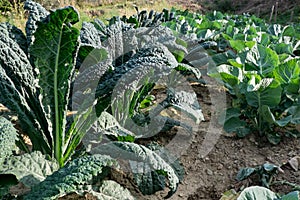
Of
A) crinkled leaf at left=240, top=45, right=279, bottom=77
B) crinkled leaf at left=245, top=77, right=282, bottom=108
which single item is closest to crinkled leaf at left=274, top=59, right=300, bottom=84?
crinkled leaf at left=240, top=45, right=279, bottom=77

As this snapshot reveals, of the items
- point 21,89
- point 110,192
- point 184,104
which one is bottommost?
point 110,192

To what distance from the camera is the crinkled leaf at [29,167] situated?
155cm

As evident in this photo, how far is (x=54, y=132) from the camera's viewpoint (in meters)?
1.94

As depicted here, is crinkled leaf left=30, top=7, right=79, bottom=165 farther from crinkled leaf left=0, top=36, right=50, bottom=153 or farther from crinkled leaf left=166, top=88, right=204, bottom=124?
crinkled leaf left=166, top=88, right=204, bottom=124

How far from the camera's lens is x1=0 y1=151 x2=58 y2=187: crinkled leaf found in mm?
1549

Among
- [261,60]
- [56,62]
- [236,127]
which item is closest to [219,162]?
[236,127]

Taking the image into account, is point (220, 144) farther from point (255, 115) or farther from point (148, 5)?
point (148, 5)

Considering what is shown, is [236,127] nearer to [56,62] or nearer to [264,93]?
[264,93]

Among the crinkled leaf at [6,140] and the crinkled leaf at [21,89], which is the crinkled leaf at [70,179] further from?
the crinkled leaf at [21,89]

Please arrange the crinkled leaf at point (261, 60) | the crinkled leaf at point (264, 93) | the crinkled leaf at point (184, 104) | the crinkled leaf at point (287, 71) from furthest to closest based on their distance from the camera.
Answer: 1. the crinkled leaf at point (261, 60)
2. the crinkled leaf at point (287, 71)
3. the crinkled leaf at point (264, 93)
4. the crinkled leaf at point (184, 104)

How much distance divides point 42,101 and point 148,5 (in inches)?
642

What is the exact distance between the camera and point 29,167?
5.39ft

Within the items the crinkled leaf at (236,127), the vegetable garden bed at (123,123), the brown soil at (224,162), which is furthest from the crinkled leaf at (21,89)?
the crinkled leaf at (236,127)

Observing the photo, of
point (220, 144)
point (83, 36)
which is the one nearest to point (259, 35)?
point (220, 144)
